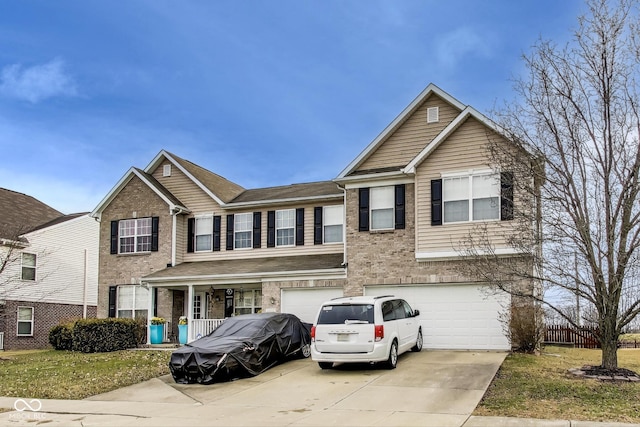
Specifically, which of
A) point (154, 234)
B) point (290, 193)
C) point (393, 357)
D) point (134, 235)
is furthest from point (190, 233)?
point (393, 357)

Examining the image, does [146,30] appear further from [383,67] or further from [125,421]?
[125,421]

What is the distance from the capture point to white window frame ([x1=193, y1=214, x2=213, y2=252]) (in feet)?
87.0

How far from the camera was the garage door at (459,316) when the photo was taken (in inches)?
751

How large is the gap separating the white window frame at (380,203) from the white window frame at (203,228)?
8.14 m

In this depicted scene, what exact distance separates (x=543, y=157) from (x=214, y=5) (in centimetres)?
957

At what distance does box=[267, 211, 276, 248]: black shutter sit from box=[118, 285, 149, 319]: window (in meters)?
5.45

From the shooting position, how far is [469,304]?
19516 millimetres

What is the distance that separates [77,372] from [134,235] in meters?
10.0

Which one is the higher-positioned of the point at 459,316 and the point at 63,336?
the point at 459,316

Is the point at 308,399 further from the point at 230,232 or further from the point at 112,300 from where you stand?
the point at 112,300

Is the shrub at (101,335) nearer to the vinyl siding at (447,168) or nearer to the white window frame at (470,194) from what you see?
the vinyl siding at (447,168)

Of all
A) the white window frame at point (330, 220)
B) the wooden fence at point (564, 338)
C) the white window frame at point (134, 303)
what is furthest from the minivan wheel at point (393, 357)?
the white window frame at point (134, 303)

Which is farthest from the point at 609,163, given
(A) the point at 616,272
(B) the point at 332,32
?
(B) the point at 332,32

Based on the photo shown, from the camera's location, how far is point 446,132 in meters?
19.8
